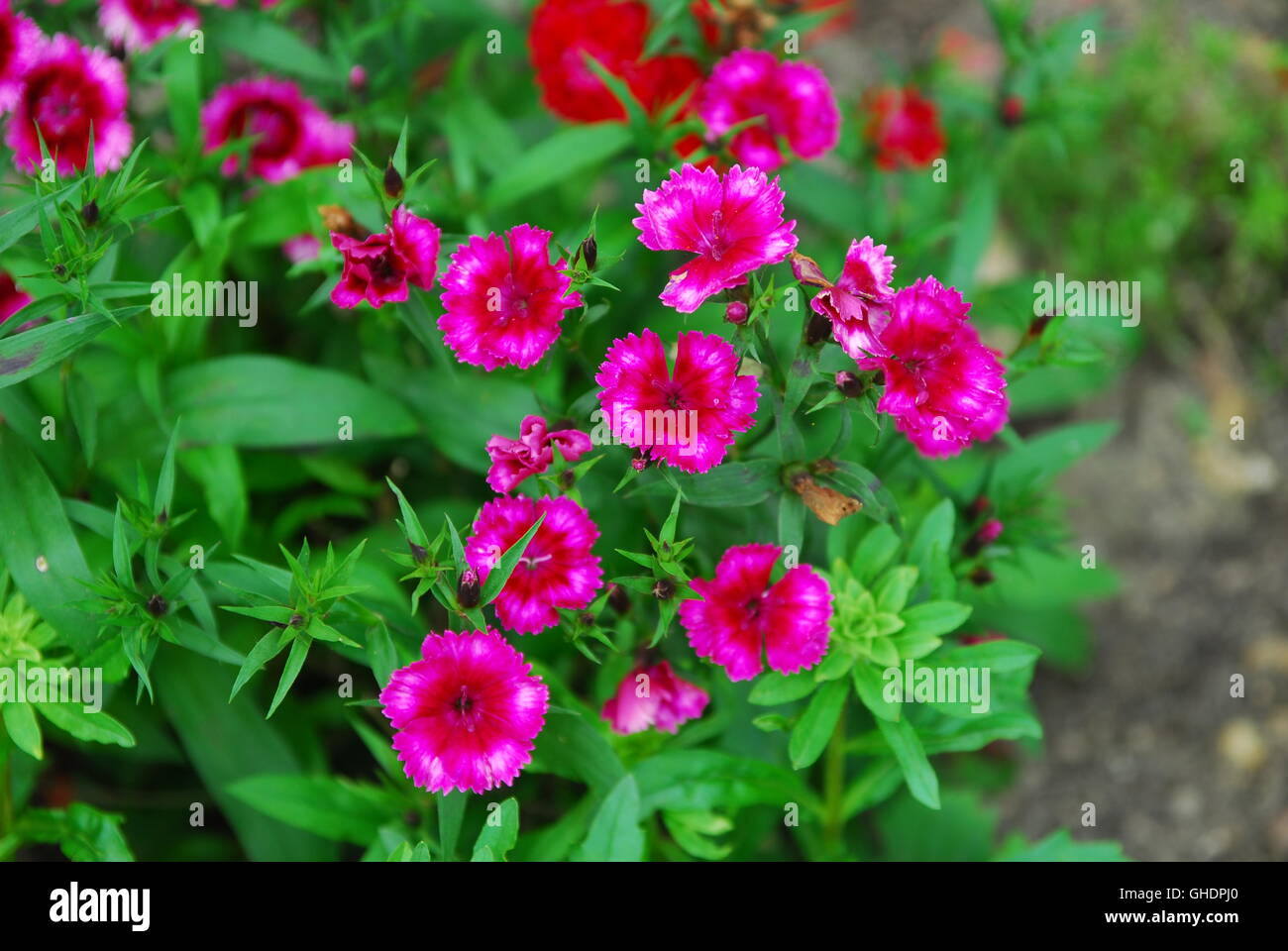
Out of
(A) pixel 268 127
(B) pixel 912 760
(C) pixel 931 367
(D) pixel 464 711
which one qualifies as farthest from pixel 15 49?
(B) pixel 912 760

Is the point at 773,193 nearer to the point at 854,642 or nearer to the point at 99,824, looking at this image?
the point at 854,642

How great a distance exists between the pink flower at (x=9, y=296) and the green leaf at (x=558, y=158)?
0.95m

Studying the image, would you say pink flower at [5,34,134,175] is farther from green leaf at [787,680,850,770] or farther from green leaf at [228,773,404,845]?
green leaf at [787,680,850,770]

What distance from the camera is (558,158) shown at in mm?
2354

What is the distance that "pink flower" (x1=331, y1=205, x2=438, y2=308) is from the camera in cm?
170

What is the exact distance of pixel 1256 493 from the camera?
3.18 meters

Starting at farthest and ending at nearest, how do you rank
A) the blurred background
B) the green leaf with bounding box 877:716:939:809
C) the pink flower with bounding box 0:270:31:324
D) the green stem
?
the blurred background, the pink flower with bounding box 0:270:31:324, the green stem, the green leaf with bounding box 877:716:939:809

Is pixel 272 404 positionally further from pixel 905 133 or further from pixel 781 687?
pixel 905 133

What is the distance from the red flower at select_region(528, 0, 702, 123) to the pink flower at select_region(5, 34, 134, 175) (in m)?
0.84

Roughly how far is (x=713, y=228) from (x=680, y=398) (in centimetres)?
24

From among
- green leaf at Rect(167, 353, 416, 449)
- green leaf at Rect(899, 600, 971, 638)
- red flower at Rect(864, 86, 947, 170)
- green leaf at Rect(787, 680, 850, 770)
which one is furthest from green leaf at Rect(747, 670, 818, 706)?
red flower at Rect(864, 86, 947, 170)

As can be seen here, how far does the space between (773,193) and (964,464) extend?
134 cm

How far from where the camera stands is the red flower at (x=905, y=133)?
2695 mm

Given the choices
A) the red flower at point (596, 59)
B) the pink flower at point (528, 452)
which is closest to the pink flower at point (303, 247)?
the red flower at point (596, 59)
